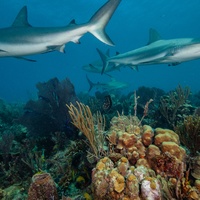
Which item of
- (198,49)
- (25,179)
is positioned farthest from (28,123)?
(198,49)

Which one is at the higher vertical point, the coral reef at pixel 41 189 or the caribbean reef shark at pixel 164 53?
the caribbean reef shark at pixel 164 53

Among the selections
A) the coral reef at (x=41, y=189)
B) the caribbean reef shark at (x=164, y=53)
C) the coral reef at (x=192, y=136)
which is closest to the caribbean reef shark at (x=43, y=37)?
the caribbean reef shark at (x=164, y=53)

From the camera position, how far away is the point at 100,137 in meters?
3.97

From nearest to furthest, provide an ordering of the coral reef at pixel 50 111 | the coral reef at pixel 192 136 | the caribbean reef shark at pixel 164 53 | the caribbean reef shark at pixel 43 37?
Answer: the coral reef at pixel 192 136 → the caribbean reef shark at pixel 43 37 → the coral reef at pixel 50 111 → the caribbean reef shark at pixel 164 53

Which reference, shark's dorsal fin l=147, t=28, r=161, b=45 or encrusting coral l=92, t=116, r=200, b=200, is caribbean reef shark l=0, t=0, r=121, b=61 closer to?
encrusting coral l=92, t=116, r=200, b=200

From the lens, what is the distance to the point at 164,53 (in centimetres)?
754

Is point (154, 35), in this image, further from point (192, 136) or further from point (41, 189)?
point (41, 189)

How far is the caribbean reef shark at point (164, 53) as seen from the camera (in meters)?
6.95

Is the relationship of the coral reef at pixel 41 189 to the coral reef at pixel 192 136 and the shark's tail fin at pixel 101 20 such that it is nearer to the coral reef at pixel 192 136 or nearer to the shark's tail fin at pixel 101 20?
the coral reef at pixel 192 136

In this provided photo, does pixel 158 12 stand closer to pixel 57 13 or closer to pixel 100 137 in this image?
pixel 57 13

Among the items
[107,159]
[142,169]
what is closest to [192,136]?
[142,169]

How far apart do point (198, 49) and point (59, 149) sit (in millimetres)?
4984

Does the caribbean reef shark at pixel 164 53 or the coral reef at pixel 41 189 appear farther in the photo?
the caribbean reef shark at pixel 164 53

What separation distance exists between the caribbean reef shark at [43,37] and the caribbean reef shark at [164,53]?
2520 mm
